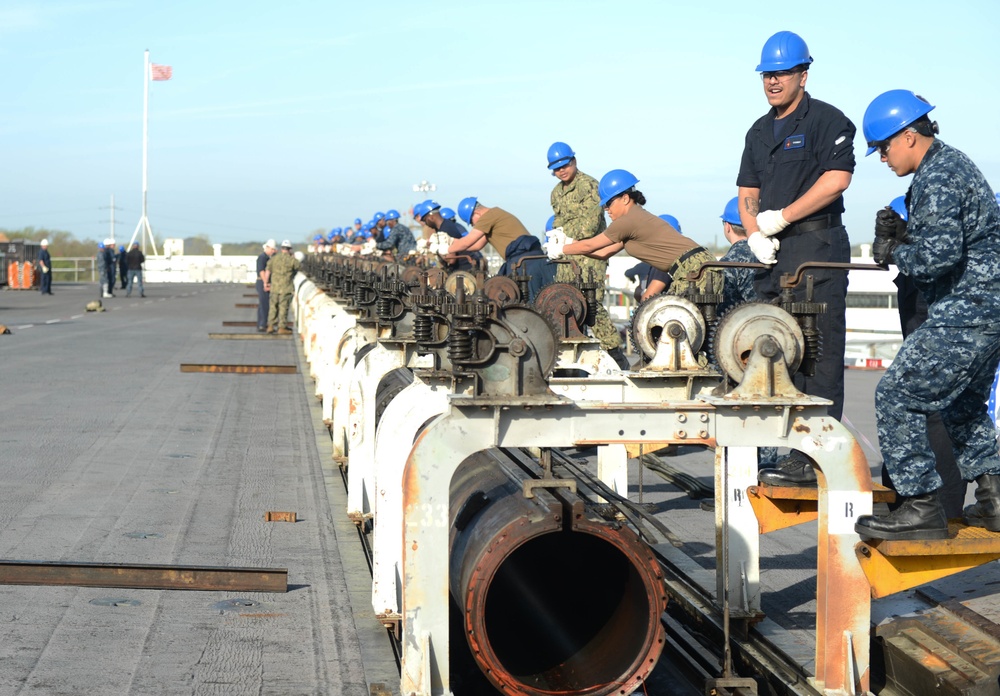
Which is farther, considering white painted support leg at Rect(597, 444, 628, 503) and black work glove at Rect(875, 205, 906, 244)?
white painted support leg at Rect(597, 444, 628, 503)

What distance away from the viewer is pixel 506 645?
5.58 metres

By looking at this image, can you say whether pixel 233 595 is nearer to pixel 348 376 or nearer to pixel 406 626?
pixel 406 626

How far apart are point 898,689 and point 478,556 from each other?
78.9 inches

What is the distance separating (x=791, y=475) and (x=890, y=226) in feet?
4.40

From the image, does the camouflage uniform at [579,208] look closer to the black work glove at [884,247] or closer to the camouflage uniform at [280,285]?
the black work glove at [884,247]

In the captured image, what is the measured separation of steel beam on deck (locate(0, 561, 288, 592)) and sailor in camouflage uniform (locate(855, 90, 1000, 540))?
10.5 ft

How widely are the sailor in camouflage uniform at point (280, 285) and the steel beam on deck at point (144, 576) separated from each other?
70.3 feet

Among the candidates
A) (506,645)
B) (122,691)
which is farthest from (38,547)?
(506,645)

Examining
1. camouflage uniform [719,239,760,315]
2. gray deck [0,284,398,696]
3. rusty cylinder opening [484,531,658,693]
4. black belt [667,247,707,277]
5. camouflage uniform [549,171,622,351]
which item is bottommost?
gray deck [0,284,398,696]

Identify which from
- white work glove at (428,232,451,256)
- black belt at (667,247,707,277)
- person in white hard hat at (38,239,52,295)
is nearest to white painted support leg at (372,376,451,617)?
black belt at (667,247,707,277)

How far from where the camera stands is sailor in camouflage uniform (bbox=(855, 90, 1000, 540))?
205 inches

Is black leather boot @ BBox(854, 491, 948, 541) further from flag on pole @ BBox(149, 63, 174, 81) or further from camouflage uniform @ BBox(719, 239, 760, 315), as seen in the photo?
flag on pole @ BBox(149, 63, 174, 81)

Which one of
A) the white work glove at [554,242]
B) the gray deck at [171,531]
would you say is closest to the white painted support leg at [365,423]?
the gray deck at [171,531]

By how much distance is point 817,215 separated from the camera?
687 cm
